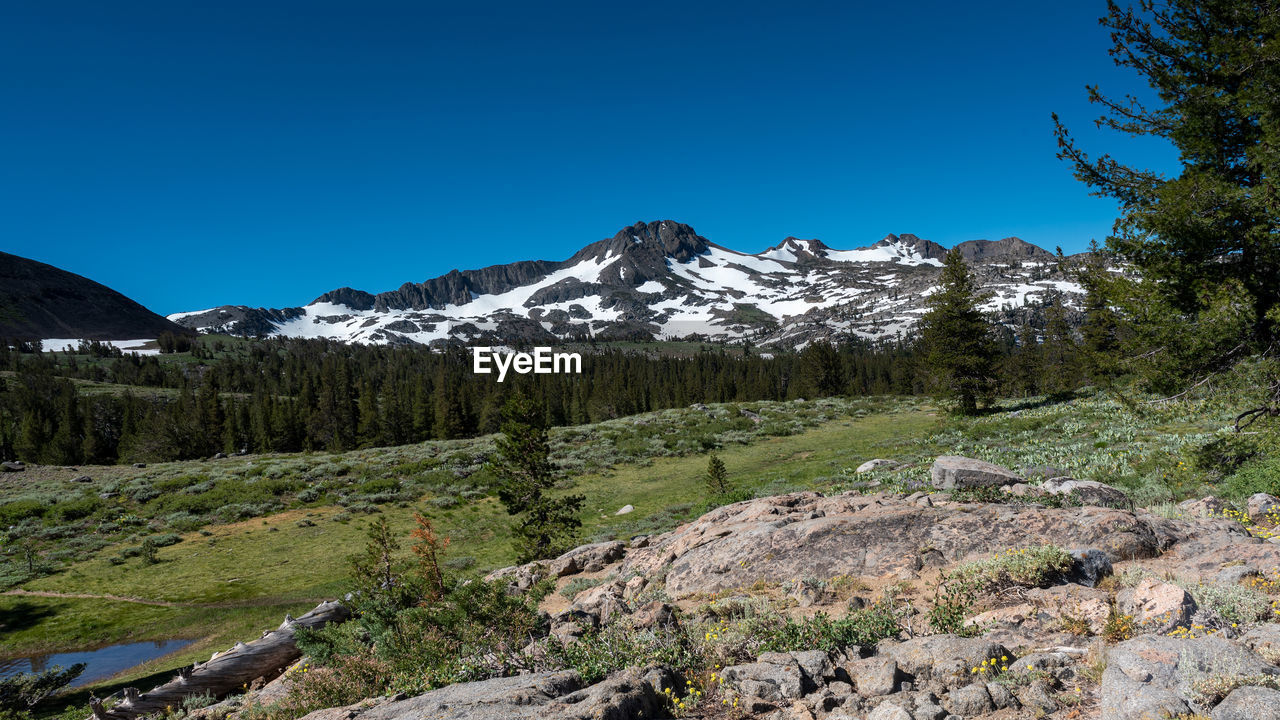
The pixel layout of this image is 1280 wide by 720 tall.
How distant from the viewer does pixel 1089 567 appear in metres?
8.00

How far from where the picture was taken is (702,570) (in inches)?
461

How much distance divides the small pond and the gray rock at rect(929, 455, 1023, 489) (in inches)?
1025

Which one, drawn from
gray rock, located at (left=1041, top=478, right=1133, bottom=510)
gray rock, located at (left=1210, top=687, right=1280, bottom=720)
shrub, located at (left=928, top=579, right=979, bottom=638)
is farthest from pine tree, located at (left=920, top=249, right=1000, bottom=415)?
gray rock, located at (left=1210, top=687, right=1280, bottom=720)

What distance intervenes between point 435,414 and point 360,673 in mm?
86221

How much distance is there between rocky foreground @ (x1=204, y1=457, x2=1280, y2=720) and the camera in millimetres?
5199

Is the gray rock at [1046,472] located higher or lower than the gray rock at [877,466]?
higher

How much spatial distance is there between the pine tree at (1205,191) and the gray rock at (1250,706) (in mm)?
9305

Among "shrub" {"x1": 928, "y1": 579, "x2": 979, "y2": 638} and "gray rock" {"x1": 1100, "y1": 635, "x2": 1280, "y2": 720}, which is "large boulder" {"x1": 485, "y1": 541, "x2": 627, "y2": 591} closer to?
"shrub" {"x1": 928, "y1": 579, "x2": 979, "y2": 638}

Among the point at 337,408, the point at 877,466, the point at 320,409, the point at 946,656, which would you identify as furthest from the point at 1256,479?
the point at 320,409

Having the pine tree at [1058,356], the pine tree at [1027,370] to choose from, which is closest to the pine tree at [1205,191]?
the pine tree at [1058,356]

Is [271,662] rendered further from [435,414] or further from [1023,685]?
[435,414]

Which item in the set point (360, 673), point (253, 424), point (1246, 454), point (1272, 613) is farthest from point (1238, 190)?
point (253, 424)

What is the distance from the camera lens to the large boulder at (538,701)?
5.91 m

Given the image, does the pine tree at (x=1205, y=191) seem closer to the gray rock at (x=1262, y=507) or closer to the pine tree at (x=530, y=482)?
the gray rock at (x=1262, y=507)
